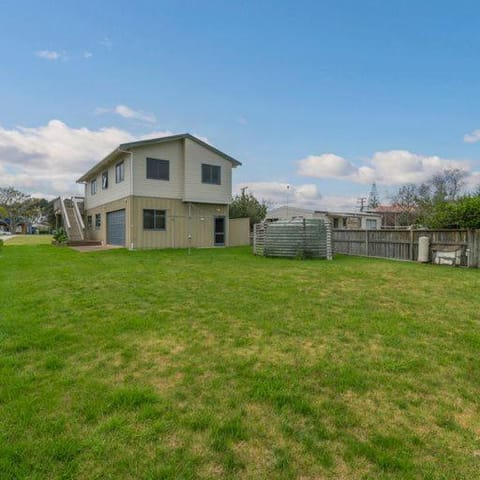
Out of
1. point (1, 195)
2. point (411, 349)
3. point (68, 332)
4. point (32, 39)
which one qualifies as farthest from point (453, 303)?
point (1, 195)

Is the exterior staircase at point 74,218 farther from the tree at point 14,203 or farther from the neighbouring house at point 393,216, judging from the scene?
the tree at point 14,203

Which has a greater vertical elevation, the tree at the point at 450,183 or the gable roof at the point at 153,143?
the tree at the point at 450,183

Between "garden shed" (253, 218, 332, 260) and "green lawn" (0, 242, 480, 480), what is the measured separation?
7659 mm

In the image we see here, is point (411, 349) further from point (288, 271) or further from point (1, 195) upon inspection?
point (1, 195)

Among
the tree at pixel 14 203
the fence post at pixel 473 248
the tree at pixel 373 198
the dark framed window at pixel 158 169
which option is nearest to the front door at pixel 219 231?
the dark framed window at pixel 158 169

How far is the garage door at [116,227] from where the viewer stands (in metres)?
18.4

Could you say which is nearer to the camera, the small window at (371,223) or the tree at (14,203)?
the small window at (371,223)

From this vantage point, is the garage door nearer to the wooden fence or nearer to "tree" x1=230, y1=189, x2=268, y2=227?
the wooden fence

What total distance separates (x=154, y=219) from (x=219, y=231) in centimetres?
415

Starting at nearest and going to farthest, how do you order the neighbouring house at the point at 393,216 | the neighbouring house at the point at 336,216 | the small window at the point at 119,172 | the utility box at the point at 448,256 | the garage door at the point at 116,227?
the utility box at the point at 448,256 < the small window at the point at 119,172 < the garage door at the point at 116,227 < the neighbouring house at the point at 336,216 < the neighbouring house at the point at 393,216

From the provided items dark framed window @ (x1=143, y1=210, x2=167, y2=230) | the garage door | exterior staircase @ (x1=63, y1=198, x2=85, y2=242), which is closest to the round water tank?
dark framed window @ (x1=143, y1=210, x2=167, y2=230)

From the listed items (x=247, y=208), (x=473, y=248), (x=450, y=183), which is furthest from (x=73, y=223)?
(x=450, y=183)

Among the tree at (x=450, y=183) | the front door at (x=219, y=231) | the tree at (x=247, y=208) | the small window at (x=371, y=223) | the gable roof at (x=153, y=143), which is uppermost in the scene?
the tree at (x=450, y=183)

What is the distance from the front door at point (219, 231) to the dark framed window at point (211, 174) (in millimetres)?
2275
